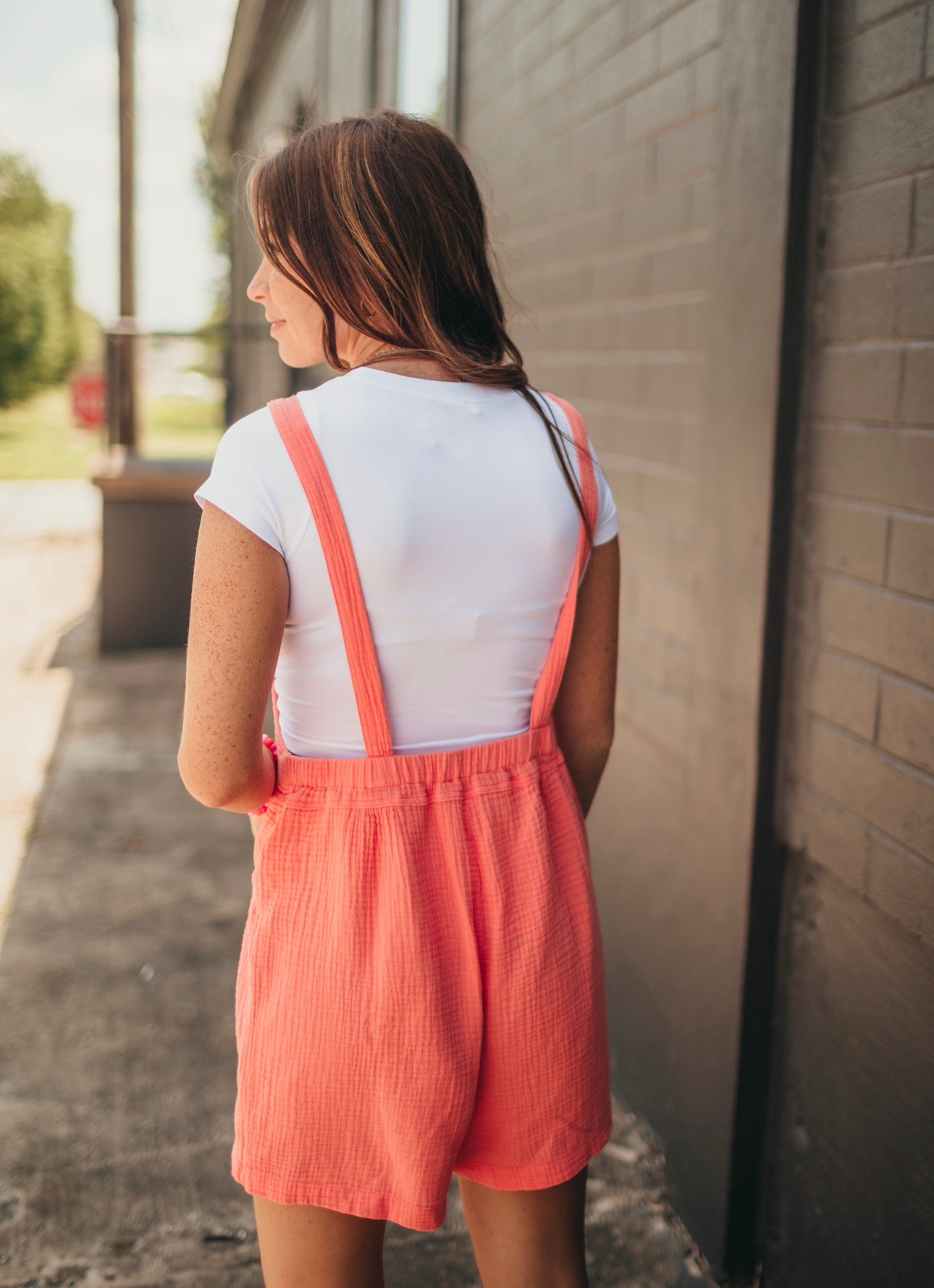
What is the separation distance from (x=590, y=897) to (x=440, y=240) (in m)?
0.86

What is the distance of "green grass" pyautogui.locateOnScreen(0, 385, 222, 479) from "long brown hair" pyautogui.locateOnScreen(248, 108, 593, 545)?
9.75 metres

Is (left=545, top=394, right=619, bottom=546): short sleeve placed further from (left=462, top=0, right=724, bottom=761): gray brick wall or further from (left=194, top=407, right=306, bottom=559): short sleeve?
(left=462, top=0, right=724, bottom=761): gray brick wall

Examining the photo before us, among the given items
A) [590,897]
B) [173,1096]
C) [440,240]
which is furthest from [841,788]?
[173,1096]

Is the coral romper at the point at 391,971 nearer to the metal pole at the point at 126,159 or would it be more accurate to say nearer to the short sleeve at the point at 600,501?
the short sleeve at the point at 600,501

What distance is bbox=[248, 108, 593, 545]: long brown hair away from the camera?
1.37m

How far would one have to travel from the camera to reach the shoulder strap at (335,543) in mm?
1282

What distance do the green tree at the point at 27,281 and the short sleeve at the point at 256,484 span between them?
3298 centimetres

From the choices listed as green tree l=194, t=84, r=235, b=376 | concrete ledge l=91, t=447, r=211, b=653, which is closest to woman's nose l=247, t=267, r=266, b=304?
concrete ledge l=91, t=447, r=211, b=653

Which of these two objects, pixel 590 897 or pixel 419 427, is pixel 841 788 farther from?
pixel 419 427

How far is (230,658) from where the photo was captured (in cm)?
134

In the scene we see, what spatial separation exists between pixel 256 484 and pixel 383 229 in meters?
0.35

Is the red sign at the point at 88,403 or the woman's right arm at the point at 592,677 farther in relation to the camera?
the red sign at the point at 88,403

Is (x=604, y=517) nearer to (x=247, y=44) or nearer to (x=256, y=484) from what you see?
(x=256, y=484)

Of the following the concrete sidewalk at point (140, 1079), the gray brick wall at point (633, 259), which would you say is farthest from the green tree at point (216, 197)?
the gray brick wall at point (633, 259)
